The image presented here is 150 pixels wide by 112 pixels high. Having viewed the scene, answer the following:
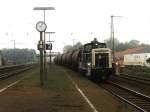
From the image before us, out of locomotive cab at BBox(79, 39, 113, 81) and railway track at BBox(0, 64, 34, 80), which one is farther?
railway track at BBox(0, 64, 34, 80)

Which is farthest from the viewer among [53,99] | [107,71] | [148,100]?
[107,71]

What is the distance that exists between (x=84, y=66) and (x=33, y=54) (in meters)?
132

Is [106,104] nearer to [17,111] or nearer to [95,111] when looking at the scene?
[95,111]

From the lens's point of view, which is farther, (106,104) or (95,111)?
(106,104)

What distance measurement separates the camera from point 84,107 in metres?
15.4

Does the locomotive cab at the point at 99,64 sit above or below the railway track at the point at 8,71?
above

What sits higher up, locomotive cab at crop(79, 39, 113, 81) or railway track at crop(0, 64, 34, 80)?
locomotive cab at crop(79, 39, 113, 81)

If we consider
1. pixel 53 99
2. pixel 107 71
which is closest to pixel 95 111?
pixel 53 99

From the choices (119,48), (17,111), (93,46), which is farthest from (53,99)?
(119,48)

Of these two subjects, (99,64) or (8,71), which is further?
(8,71)

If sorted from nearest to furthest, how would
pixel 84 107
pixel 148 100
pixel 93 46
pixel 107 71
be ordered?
pixel 84 107 → pixel 148 100 → pixel 107 71 → pixel 93 46

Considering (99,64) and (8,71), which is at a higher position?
(99,64)

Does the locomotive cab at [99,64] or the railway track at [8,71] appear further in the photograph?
the railway track at [8,71]

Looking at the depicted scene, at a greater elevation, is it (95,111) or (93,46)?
(93,46)
